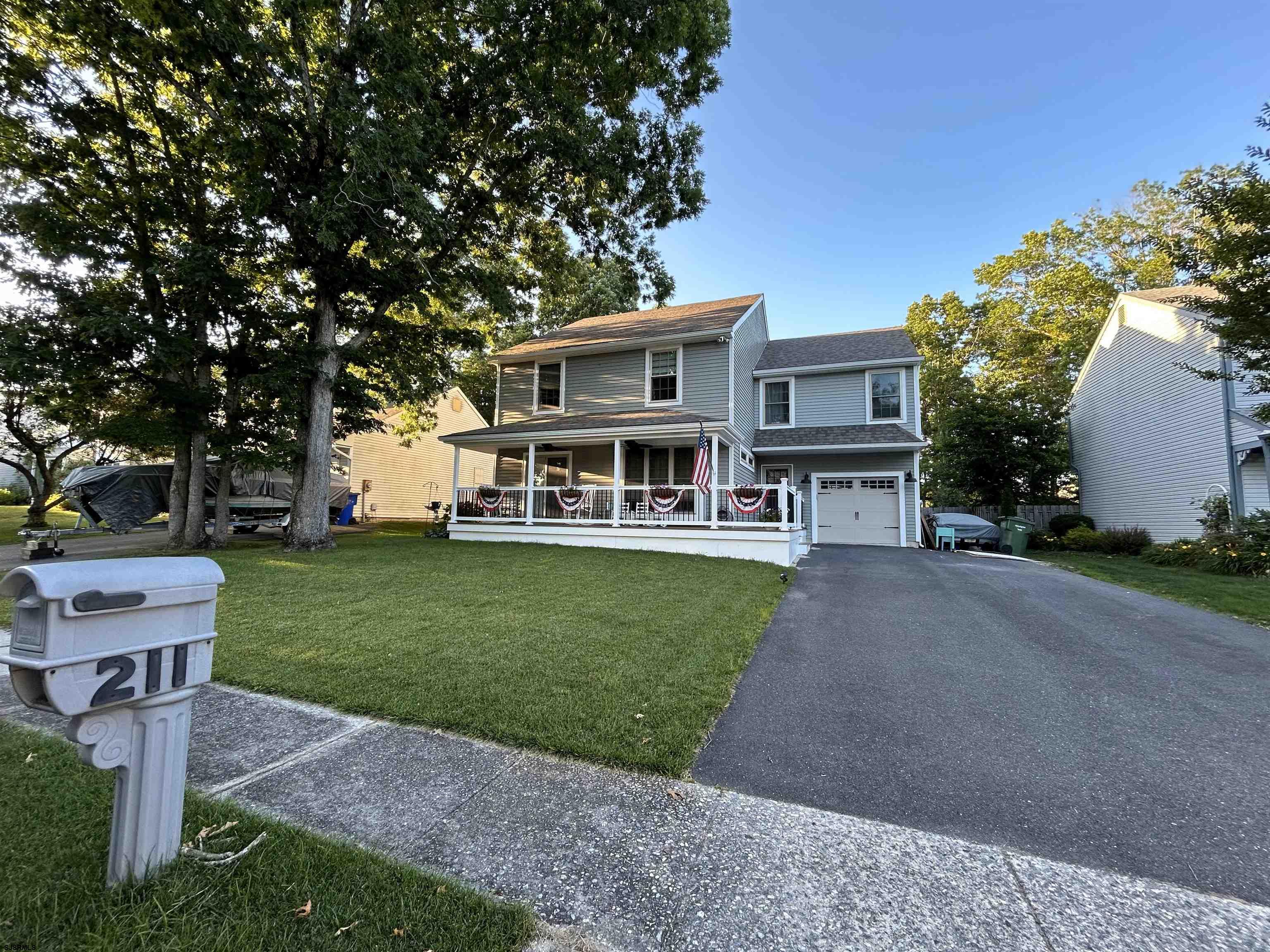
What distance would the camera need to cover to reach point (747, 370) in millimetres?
15859

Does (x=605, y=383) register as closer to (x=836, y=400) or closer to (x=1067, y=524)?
(x=836, y=400)

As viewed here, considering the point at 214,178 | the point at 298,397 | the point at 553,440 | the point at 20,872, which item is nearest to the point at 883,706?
the point at 20,872

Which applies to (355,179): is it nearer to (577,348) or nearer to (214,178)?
(214,178)

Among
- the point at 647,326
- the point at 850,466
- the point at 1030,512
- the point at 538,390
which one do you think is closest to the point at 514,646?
the point at 538,390

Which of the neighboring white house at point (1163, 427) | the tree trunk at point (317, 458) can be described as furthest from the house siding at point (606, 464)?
the neighboring white house at point (1163, 427)

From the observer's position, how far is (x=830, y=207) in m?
15.4

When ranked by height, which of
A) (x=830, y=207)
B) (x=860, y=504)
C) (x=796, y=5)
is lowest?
(x=860, y=504)

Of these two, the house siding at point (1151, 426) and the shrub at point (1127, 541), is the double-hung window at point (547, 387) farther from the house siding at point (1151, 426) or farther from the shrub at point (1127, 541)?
the shrub at point (1127, 541)

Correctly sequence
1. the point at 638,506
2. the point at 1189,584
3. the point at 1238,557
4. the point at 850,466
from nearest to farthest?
the point at 1189,584 → the point at 1238,557 → the point at 638,506 → the point at 850,466

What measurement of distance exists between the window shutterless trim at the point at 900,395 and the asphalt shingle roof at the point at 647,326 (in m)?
4.34

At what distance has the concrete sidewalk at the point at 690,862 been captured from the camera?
1.72m

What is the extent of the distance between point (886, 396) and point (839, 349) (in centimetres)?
233

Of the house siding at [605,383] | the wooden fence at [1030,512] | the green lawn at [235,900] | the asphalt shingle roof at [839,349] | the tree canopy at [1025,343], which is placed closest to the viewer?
the green lawn at [235,900]

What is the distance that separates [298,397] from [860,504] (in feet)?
49.3
